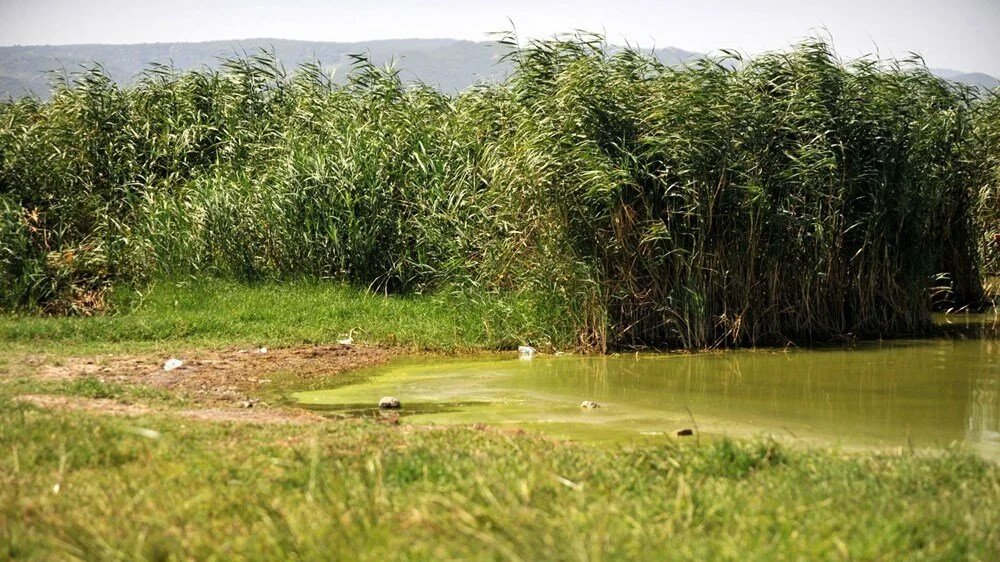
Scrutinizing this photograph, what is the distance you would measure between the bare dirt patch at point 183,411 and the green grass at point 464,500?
0.94 m

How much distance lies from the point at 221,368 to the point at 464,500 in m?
6.21

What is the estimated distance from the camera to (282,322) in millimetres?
12508

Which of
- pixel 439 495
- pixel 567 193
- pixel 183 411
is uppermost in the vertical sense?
pixel 567 193

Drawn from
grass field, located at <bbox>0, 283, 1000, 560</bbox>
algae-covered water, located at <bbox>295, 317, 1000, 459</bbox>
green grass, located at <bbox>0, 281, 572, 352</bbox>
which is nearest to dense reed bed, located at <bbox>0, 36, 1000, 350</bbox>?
green grass, located at <bbox>0, 281, 572, 352</bbox>

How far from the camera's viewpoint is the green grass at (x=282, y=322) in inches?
457

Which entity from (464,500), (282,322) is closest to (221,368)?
A: (282,322)

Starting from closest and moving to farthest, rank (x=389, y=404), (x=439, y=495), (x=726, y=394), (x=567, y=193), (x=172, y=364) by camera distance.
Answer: (x=439, y=495), (x=389, y=404), (x=726, y=394), (x=172, y=364), (x=567, y=193)

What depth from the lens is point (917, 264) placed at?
12492 millimetres

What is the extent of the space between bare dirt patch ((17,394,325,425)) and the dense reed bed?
170 inches

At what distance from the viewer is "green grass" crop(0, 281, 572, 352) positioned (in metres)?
11.6

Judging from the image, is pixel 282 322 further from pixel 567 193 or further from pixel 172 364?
pixel 567 193

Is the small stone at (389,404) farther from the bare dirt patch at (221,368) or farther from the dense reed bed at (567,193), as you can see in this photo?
the dense reed bed at (567,193)

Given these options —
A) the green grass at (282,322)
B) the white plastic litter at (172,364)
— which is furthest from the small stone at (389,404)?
the green grass at (282,322)

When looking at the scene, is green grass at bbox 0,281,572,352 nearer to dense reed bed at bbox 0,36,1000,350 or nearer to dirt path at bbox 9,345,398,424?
dense reed bed at bbox 0,36,1000,350
